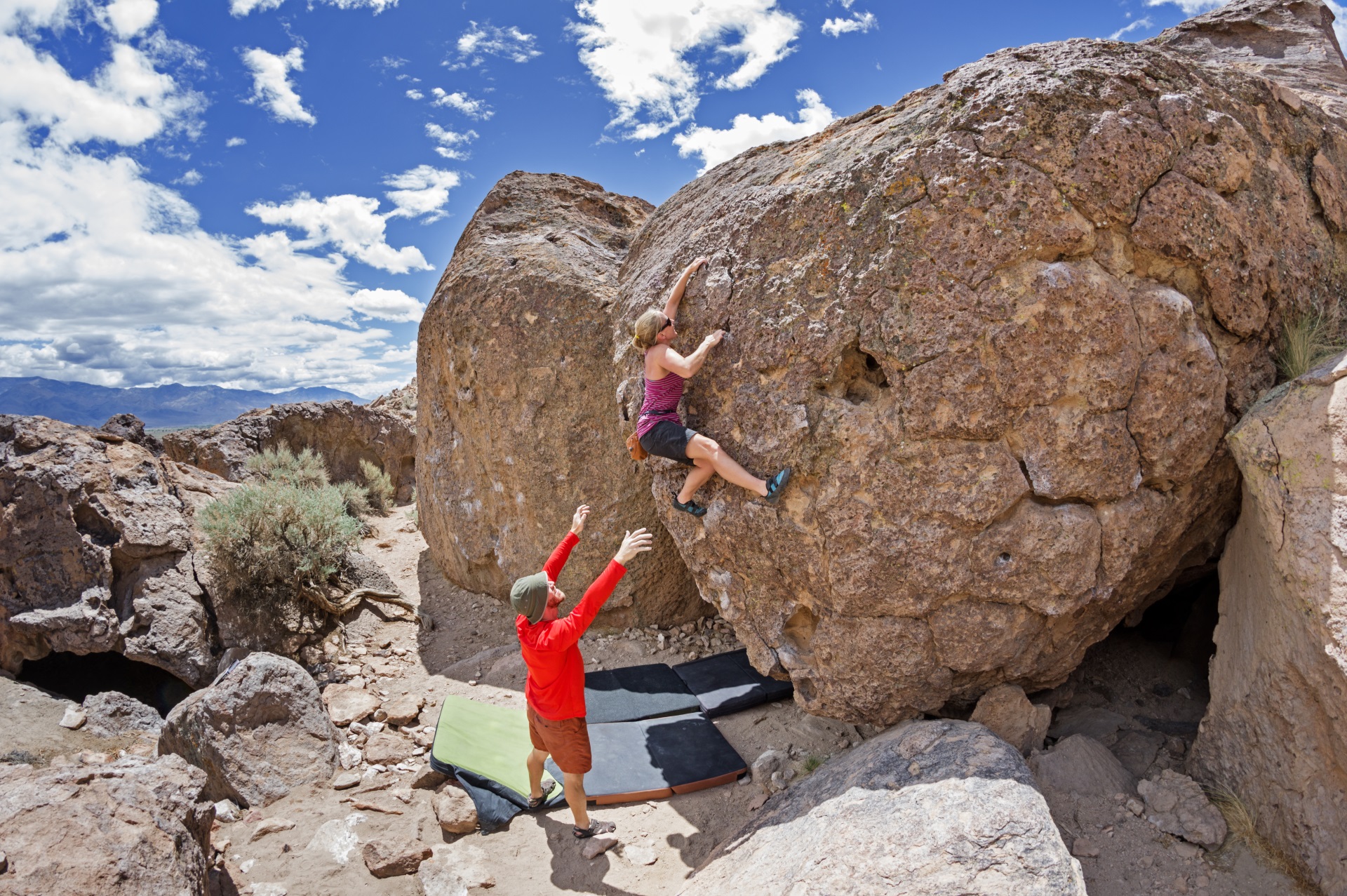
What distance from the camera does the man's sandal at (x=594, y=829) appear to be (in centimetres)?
376

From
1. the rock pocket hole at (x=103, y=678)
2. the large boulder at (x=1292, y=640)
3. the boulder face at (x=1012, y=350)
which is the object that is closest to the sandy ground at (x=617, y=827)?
the large boulder at (x=1292, y=640)

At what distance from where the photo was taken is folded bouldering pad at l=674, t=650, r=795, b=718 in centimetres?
469

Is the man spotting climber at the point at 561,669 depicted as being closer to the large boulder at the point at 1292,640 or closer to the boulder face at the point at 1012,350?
the boulder face at the point at 1012,350

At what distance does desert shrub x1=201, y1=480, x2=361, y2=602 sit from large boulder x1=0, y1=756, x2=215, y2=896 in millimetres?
2840

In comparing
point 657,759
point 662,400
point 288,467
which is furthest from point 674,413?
point 288,467

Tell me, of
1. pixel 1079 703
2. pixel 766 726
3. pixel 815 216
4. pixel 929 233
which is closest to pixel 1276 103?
pixel 929 233

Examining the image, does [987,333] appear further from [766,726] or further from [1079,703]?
[766,726]

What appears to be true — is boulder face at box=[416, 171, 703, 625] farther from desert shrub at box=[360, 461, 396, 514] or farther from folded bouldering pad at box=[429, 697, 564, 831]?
desert shrub at box=[360, 461, 396, 514]

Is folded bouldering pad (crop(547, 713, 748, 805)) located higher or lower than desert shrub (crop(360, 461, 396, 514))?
lower

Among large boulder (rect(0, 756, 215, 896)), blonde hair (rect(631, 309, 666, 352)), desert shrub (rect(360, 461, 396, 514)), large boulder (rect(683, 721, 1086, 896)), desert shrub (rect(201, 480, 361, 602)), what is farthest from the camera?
desert shrub (rect(360, 461, 396, 514))

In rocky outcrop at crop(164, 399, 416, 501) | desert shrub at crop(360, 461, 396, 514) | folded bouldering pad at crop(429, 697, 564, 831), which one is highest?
rocky outcrop at crop(164, 399, 416, 501)

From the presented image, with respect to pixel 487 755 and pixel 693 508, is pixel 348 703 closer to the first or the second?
pixel 487 755

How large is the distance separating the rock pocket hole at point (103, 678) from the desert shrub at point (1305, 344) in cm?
765

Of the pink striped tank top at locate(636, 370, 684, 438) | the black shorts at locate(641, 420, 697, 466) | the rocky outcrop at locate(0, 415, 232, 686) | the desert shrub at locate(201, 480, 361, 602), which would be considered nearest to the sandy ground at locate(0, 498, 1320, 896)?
the rocky outcrop at locate(0, 415, 232, 686)
